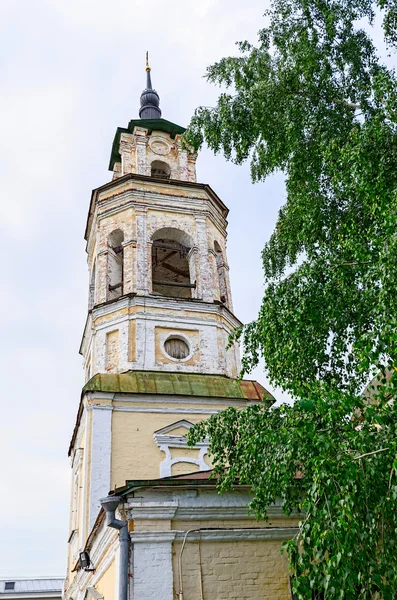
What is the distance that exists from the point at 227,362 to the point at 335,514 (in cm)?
872

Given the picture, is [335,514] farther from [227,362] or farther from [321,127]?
[227,362]

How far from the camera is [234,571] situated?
277 inches

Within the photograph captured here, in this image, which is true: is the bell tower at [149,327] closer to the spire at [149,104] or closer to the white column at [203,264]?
the white column at [203,264]

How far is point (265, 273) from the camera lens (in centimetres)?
931

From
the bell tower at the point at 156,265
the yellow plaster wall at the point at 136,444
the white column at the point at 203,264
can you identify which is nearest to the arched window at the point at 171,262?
the bell tower at the point at 156,265

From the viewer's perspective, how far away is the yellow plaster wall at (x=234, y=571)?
6.82 m

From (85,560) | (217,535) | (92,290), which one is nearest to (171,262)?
(92,290)

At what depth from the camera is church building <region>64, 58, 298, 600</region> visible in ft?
22.6

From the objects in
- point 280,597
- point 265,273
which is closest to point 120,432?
point 265,273

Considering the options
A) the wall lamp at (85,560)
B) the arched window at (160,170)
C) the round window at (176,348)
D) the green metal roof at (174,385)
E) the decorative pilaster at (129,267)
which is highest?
the arched window at (160,170)

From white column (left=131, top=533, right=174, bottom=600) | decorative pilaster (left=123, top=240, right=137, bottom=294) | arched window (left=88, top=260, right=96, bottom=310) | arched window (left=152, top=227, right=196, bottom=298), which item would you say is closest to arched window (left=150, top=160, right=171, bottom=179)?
arched window (left=152, top=227, right=196, bottom=298)

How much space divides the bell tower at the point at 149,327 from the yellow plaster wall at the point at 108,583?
648mm

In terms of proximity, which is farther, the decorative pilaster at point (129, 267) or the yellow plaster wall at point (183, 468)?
the decorative pilaster at point (129, 267)

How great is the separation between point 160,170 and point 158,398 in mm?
7578
